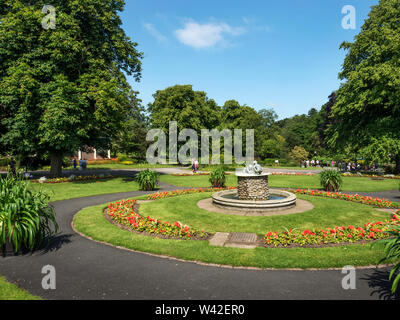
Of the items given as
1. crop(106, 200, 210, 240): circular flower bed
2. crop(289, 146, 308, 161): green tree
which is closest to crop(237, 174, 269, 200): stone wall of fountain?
crop(106, 200, 210, 240): circular flower bed

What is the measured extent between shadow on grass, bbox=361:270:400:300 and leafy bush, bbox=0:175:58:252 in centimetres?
862

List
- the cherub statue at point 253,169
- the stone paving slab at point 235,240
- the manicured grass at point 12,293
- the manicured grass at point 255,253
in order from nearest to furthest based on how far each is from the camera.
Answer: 1. the manicured grass at point 12,293
2. the manicured grass at point 255,253
3. the stone paving slab at point 235,240
4. the cherub statue at point 253,169

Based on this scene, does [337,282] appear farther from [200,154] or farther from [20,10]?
[200,154]

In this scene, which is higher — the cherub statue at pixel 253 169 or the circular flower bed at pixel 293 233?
the cherub statue at pixel 253 169

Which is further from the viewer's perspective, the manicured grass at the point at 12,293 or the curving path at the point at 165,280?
the curving path at the point at 165,280

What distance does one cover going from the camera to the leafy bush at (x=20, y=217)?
23.0ft

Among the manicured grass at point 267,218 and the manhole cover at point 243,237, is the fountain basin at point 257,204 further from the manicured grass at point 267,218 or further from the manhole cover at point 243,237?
the manhole cover at point 243,237

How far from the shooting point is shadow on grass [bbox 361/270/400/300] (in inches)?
205

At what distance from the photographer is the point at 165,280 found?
5.91 metres

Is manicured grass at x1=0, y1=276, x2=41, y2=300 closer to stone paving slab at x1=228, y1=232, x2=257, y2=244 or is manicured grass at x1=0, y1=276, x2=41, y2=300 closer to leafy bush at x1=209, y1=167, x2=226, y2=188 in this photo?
stone paving slab at x1=228, y1=232, x2=257, y2=244

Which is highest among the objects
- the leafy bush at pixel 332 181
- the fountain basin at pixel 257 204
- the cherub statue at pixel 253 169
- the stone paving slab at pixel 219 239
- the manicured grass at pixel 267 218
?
the cherub statue at pixel 253 169

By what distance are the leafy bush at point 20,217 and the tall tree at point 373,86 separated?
101 feet

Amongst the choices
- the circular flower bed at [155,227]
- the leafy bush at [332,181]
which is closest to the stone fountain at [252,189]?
the circular flower bed at [155,227]

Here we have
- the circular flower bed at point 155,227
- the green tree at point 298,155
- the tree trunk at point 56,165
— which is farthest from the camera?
the green tree at point 298,155
